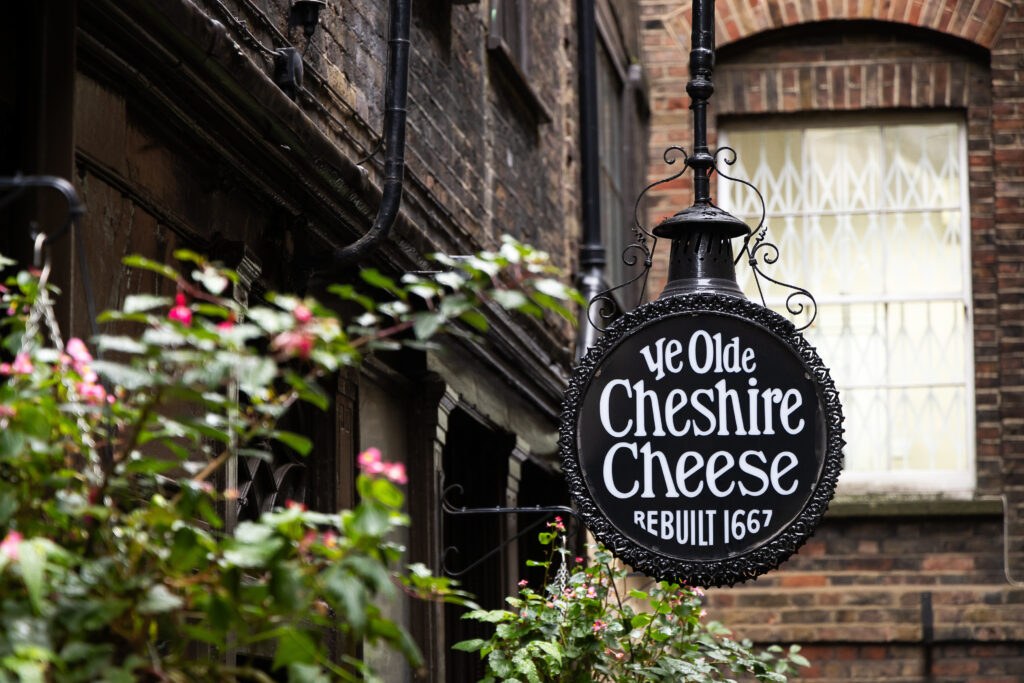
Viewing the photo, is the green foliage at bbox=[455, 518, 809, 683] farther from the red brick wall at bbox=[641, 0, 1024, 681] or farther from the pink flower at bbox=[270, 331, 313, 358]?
the red brick wall at bbox=[641, 0, 1024, 681]

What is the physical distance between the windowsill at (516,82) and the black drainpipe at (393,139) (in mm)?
2286

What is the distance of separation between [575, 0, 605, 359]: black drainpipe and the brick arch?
223 centimetres

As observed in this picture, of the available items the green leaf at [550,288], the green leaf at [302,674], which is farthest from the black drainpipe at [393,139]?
the green leaf at [302,674]

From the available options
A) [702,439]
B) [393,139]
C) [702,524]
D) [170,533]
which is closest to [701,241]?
[702,439]

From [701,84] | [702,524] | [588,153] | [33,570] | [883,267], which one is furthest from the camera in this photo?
[883,267]

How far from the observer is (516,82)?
28.0ft

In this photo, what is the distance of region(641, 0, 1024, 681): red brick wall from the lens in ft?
36.8

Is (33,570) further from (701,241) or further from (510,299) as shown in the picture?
(701,241)

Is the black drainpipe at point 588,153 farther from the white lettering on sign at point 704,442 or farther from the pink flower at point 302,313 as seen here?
the pink flower at point 302,313

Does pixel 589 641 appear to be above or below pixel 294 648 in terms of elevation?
below

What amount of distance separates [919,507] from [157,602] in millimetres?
9583

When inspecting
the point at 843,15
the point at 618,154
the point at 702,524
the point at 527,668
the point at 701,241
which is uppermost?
the point at 843,15

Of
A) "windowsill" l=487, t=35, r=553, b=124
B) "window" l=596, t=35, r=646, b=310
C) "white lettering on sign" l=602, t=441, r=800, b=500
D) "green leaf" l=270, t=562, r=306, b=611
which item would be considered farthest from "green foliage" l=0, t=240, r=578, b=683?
"window" l=596, t=35, r=646, b=310

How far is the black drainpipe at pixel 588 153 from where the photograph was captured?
9648 mm
